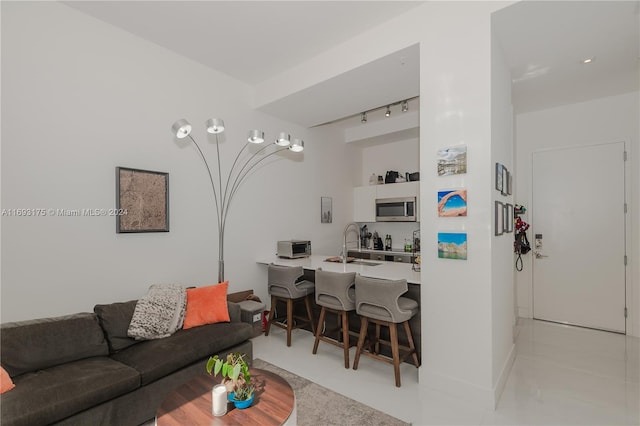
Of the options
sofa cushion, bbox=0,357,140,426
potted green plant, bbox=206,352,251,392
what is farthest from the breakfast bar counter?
sofa cushion, bbox=0,357,140,426

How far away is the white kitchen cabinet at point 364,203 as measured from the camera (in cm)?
576

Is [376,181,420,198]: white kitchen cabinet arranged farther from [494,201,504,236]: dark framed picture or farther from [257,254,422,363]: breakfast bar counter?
[494,201,504,236]: dark framed picture

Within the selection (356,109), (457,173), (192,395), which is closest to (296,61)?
(356,109)

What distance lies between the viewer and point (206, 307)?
299cm

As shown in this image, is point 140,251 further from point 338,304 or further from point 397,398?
point 397,398

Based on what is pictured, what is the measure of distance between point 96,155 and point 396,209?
421 centimetres

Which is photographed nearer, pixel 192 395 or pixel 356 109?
pixel 192 395

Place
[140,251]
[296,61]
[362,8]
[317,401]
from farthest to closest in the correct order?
[296,61]
[140,251]
[362,8]
[317,401]

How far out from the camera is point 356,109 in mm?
4215

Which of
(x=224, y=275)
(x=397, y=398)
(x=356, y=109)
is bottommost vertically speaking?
(x=397, y=398)

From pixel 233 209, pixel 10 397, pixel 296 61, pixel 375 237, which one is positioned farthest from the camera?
pixel 375 237

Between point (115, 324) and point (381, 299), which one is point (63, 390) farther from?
point (381, 299)

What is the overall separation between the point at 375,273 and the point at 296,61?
8.44 feet

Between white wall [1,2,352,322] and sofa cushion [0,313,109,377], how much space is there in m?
0.41
